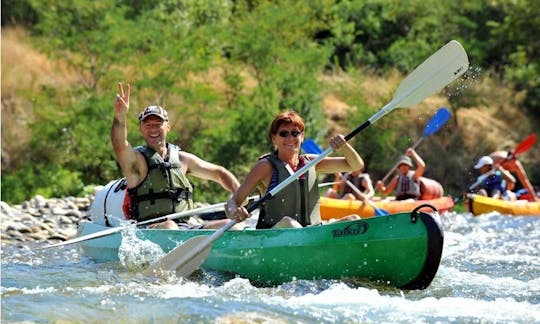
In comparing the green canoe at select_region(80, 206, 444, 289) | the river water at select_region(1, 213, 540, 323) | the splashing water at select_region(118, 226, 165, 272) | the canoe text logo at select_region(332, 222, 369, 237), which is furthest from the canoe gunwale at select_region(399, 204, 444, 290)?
the splashing water at select_region(118, 226, 165, 272)

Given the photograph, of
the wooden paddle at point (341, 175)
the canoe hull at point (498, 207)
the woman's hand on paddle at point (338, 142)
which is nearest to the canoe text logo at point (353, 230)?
the woman's hand on paddle at point (338, 142)

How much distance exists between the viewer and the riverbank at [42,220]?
9.37 metres

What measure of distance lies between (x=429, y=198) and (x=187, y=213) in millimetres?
6634

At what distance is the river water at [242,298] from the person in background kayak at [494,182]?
253 inches

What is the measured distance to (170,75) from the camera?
611 inches

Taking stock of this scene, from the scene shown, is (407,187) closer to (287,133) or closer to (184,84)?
(184,84)

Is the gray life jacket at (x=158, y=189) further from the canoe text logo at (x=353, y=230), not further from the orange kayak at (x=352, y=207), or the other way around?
the orange kayak at (x=352, y=207)

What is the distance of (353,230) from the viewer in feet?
17.5

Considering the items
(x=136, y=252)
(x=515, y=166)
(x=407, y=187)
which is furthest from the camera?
(x=515, y=166)

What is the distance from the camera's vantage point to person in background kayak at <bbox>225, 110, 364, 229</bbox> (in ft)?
18.5

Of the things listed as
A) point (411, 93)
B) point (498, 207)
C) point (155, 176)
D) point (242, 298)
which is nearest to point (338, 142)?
point (411, 93)

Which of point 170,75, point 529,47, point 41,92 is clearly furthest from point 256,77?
point 529,47

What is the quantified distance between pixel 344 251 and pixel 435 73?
1.46 meters

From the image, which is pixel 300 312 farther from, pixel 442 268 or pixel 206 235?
pixel 442 268
